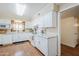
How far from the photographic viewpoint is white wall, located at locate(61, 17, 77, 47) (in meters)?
3.42

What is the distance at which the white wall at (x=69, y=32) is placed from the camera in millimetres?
3422

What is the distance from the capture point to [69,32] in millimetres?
3605

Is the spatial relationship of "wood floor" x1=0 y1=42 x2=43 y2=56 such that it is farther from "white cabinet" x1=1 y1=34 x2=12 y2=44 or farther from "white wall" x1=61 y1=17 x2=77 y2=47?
"white wall" x1=61 y1=17 x2=77 y2=47

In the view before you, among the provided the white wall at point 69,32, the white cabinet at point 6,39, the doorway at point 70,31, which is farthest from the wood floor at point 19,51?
the white wall at point 69,32

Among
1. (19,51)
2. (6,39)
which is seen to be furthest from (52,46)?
(6,39)

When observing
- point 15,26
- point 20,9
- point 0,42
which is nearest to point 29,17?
point 20,9

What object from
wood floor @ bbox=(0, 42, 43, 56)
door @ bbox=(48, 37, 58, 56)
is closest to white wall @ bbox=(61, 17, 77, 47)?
door @ bbox=(48, 37, 58, 56)

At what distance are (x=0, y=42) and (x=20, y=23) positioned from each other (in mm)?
1543

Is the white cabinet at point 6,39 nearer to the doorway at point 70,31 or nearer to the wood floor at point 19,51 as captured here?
the wood floor at point 19,51

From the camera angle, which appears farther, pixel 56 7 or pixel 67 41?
pixel 67 41

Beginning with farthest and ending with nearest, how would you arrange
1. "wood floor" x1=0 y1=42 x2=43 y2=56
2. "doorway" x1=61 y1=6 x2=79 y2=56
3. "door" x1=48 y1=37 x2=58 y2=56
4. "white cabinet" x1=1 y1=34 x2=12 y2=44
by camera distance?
"doorway" x1=61 y1=6 x2=79 y2=56, "white cabinet" x1=1 y1=34 x2=12 y2=44, "wood floor" x1=0 y1=42 x2=43 y2=56, "door" x1=48 y1=37 x2=58 y2=56

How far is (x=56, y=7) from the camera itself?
89.7 inches

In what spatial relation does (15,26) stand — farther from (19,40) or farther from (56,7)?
(56,7)

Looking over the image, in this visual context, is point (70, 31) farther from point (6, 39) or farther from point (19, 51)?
point (6, 39)
